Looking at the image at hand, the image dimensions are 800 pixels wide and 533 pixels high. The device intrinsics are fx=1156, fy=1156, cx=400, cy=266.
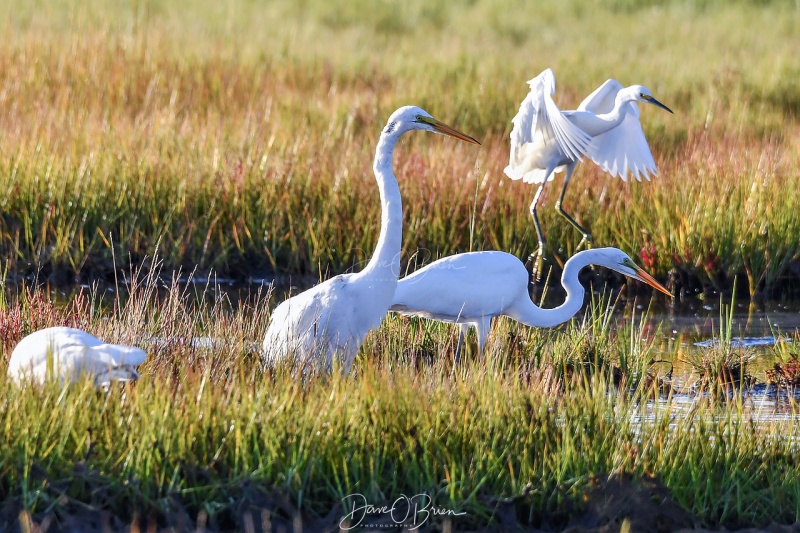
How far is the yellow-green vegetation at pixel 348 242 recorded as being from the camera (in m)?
3.59

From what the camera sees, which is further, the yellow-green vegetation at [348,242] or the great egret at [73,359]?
the great egret at [73,359]

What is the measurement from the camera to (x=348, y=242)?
25.1 feet

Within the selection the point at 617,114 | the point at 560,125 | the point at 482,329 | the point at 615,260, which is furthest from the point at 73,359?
the point at 617,114

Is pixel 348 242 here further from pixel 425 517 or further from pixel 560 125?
pixel 425 517

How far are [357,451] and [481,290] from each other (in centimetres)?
191

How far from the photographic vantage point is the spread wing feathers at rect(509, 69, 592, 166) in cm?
657

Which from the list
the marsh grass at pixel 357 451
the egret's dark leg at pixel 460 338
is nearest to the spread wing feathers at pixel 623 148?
the egret's dark leg at pixel 460 338

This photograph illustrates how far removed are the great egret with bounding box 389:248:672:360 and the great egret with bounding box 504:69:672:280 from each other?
54.5 inches

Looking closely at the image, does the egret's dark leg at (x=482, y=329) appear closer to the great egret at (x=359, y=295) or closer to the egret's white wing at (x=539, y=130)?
the great egret at (x=359, y=295)

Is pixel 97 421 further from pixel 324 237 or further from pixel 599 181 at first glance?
pixel 599 181

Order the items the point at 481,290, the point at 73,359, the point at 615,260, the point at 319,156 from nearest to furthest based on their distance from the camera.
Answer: the point at 73,359
the point at 481,290
the point at 615,260
the point at 319,156

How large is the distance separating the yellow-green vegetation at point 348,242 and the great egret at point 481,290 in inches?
5.7

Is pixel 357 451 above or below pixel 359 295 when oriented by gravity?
below

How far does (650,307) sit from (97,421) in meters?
4.48
